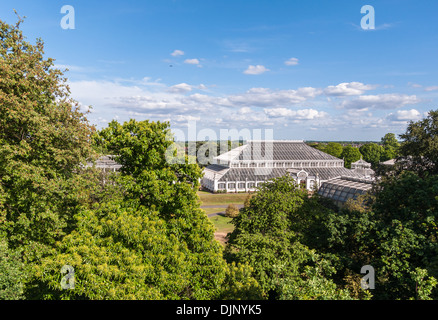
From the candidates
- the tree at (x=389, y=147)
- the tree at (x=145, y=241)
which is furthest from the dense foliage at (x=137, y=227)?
the tree at (x=389, y=147)

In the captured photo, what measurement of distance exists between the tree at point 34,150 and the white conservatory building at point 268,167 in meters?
57.0

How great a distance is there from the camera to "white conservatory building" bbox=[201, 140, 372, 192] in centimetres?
7475

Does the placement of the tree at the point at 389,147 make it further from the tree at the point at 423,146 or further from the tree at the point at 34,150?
the tree at the point at 34,150

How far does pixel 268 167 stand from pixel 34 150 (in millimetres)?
68027

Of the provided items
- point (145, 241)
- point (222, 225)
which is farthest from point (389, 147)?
point (145, 241)

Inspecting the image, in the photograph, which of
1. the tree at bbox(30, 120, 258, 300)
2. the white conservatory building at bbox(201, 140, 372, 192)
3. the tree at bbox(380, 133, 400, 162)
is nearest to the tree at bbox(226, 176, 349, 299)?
the tree at bbox(30, 120, 258, 300)

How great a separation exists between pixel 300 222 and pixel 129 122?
47.8 ft

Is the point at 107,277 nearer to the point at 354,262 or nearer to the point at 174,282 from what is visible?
the point at 174,282

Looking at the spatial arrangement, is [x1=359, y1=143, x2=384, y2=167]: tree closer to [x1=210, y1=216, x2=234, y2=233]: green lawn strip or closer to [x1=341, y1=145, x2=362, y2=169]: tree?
[x1=341, y1=145, x2=362, y2=169]: tree

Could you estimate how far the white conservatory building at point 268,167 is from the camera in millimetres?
74750

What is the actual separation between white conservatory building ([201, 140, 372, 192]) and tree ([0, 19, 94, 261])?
57.0 meters

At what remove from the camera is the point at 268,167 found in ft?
263

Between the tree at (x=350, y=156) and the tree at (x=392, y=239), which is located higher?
the tree at (x=350, y=156)

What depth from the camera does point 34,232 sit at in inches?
645
